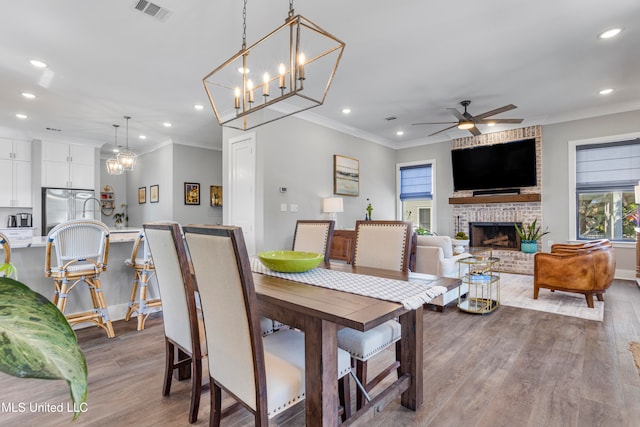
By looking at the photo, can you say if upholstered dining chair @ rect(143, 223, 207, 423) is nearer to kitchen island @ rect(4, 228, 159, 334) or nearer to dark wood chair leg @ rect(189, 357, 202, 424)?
dark wood chair leg @ rect(189, 357, 202, 424)

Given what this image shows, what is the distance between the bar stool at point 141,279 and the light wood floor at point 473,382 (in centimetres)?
14

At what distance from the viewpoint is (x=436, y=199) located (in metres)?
7.13

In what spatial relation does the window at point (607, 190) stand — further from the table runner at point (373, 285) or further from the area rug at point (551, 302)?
the table runner at point (373, 285)

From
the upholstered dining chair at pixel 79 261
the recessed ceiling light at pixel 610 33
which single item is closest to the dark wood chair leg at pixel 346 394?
the upholstered dining chair at pixel 79 261

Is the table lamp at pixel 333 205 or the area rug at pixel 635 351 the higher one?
the table lamp at pixel 333 205

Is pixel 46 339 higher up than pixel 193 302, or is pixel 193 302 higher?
pixel 46 339

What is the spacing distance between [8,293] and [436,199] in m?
7.36

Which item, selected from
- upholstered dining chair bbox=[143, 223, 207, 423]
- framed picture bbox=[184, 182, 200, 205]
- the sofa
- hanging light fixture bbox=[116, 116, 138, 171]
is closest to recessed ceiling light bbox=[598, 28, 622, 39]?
the sofa

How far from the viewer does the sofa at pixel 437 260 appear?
360cm

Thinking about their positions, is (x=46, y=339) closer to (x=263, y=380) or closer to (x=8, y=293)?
(x=8, y=293)

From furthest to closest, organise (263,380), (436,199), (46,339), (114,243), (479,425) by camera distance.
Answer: (436,199) → (114,243) → (479,425) → (263,380) → (46,339)

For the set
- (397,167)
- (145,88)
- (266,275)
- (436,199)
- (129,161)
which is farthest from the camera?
(397,167)

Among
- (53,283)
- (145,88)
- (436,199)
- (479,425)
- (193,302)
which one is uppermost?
(145,88)

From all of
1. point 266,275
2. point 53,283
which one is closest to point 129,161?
point 53,283
